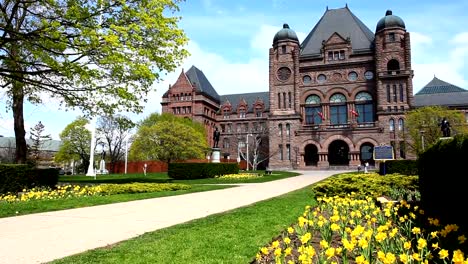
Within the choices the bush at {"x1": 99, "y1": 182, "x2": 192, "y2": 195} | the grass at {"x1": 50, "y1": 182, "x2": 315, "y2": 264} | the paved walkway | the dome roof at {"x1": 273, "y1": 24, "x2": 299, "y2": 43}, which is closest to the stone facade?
the dome roof at {"x1": 273, "y1": 24, "x2": 299, "y2": 43}

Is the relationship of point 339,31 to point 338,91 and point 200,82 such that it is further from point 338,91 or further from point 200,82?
point 200,82

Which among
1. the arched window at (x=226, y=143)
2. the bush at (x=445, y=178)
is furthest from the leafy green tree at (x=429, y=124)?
the arched window at (x=226, y=143)

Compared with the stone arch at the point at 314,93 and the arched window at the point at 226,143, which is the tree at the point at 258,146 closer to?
the arched window at the point at 226,143

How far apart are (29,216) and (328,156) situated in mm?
58132

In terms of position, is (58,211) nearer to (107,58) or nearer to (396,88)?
(107,58)

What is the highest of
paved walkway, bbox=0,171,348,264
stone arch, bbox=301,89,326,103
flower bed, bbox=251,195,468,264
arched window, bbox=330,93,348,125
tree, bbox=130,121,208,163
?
stone arch, bbox=301,89,326,103

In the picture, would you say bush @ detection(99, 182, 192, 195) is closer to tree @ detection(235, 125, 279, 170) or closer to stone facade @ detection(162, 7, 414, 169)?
stone facade @ detection(162, 7, 414, 169)

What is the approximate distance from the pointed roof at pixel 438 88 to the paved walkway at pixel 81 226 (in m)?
67.9

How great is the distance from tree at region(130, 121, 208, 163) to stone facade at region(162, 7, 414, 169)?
50.6 ft

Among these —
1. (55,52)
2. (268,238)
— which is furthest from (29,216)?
(55,52)

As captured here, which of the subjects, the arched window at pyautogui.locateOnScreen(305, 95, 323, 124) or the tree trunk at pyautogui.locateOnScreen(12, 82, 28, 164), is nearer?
the tree trunk at pyautogui.locateOnScreen(12, 82, 28, 164)

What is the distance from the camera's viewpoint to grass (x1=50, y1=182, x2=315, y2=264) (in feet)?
16.9

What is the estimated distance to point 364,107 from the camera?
62719 millimetres

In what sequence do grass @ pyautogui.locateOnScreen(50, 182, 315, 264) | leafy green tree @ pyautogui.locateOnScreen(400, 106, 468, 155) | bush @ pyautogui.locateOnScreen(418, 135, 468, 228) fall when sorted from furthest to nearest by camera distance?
leafy green tree @ pyautogui.locateOnScreen(400, 106, 468, 155) < bush @ pyautogui.locateOnScreen(418, 135, 468, 228) < grass @ pyautogui.locateOnScreen(50, 182, 315, 264)
